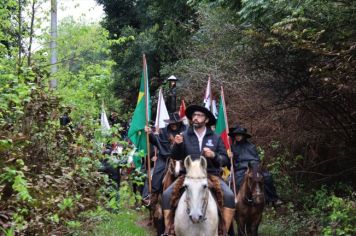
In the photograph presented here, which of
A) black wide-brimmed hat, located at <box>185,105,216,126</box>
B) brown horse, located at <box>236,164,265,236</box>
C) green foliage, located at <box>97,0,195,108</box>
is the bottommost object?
brown horse, located at <box>236,164,265,236</box>

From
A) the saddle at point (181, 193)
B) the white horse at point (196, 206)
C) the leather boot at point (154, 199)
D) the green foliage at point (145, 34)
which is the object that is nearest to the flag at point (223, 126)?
the leather boot at point (154, 199)

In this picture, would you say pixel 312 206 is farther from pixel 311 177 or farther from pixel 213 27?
pixel 213 27

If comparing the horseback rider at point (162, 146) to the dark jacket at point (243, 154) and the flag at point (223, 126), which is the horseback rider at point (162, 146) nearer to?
the flag at point (223, 126)

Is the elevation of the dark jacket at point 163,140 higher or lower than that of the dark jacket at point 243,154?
higher

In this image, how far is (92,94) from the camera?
10320 mm

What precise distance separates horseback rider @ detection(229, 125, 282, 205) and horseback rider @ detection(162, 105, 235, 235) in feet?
11.5

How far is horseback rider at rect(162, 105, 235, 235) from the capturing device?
8961 mm

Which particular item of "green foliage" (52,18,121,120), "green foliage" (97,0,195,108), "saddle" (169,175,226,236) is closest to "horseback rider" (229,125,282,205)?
"green foliage" (52,18,121,120)

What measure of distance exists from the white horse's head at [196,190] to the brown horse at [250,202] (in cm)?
368

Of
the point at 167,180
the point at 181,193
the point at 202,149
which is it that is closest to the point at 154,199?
the point at 167,180

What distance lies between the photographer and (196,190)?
7.80 m

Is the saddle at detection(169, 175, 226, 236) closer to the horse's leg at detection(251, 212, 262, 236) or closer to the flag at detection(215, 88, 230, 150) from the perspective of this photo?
the horse's leg at detection(251, 212, 262, 236)

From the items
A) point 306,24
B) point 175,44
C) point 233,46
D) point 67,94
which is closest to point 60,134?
point 67,94

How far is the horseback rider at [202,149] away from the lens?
8961 millimetres
